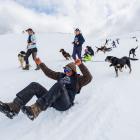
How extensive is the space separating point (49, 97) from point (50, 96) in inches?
1.3

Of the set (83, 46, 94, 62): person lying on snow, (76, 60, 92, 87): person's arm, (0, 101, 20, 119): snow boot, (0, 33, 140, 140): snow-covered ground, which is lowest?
(83, 46, 94, 62): person lying on snow

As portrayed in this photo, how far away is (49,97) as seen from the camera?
6.01 m

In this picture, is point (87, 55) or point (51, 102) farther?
point (87, 55)

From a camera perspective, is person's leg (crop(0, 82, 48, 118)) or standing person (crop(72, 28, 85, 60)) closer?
person's leg (crop(0, 82, 48, 118))

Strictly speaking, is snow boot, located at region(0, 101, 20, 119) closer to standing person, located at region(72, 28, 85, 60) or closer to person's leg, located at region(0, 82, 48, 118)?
person's leg, located at region(0, 82, 48, 118)

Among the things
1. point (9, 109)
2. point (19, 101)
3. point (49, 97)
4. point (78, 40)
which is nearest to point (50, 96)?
point (49, 97)

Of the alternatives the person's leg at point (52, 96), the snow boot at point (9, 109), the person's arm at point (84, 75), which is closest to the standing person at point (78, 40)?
the person's arm at point (84, 75)

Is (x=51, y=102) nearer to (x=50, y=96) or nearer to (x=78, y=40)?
(x=50, y=96)

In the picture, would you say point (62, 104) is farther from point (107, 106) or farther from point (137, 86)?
point (137, 86)

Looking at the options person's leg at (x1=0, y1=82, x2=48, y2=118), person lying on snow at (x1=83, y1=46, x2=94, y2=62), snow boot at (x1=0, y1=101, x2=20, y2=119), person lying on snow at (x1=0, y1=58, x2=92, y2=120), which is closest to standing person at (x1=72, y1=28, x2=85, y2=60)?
person lying on snow at (x1=83, y1=46, x2=94, y2=62)

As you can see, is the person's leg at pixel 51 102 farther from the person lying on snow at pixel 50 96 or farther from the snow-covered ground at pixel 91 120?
the snow-covered ground at pixel 91 120

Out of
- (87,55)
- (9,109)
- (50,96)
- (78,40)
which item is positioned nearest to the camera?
(9,109)

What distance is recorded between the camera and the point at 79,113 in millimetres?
6504

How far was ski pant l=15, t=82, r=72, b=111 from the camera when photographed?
19.6 ft
